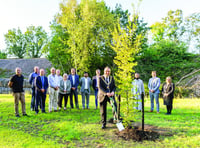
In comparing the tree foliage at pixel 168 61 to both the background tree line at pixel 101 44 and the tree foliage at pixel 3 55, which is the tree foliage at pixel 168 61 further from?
the tree foliage at pixel 3 55

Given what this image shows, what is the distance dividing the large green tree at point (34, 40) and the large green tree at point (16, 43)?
162cm

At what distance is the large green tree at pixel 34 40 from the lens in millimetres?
57469

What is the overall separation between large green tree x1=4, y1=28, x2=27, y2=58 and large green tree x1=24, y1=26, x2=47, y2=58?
1.62 meters

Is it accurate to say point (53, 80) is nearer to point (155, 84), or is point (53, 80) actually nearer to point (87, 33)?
point (155, 84)

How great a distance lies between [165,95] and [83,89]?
4267 millimetres

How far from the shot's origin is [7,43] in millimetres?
58594

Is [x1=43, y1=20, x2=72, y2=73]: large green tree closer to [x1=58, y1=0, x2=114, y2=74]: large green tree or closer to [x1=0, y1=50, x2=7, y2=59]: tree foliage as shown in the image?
[x1=58, y1=0, x2=114, y2=74]: large green tree

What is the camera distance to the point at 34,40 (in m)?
58.9

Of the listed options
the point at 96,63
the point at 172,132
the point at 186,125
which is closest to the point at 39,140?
the point at 172,132

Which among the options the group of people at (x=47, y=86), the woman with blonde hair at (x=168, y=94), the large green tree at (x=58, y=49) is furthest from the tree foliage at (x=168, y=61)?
the group of people at (x=47, y=86)

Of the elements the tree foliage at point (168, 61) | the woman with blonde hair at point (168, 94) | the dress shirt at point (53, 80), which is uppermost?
the tree foliage at point (168, 61)

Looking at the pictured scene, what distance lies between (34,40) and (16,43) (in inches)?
225

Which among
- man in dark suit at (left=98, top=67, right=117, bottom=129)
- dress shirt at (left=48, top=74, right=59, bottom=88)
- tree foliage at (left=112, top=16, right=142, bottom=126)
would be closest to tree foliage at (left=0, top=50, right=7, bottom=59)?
dress shirt at (left=48, top=74, right=59, bottom=88)

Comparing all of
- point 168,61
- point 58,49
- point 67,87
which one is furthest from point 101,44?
point 67,87
